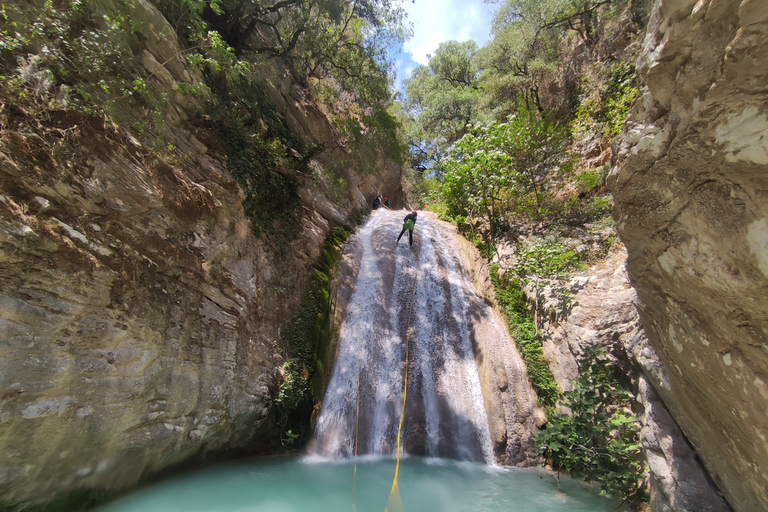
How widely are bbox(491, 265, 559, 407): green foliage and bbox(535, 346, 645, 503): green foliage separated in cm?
91

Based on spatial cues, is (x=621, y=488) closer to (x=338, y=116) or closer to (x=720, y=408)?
(x=720, y=408)

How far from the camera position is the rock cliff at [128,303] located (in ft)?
11.5

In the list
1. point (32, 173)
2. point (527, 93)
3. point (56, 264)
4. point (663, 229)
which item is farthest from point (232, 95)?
point (527, 93)

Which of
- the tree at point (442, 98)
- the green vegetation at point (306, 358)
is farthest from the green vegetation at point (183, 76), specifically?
the tree at point (442, 98)

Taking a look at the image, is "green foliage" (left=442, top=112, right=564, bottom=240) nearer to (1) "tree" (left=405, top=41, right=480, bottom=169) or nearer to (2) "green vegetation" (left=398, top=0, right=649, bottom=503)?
(2) "green vegetation" (left=398, top=0, right=649, bottom=503)

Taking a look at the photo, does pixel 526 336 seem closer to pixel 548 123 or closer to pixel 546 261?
pixel 546 261

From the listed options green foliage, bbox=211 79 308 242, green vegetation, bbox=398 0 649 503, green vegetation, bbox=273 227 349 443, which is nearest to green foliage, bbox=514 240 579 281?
green vegetation, bbox=398 0 649 503

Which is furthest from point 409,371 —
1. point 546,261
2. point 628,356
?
point 546,261

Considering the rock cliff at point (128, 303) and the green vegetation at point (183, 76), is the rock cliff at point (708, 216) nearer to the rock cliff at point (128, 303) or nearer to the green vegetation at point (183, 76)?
the rock cliff at point (128, 303)

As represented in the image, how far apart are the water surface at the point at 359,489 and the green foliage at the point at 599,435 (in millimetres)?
464

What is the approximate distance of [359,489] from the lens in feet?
17.1

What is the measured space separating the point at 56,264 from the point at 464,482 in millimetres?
7506

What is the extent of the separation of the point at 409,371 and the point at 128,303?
5.93 meters

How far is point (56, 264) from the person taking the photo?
377cm
